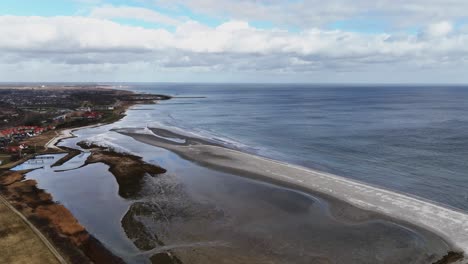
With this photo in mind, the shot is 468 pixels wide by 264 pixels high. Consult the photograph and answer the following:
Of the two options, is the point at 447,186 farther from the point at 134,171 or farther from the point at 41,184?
the point at 41,184

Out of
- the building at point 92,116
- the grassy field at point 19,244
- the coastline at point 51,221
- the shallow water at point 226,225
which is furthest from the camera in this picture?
the building at point 92,116

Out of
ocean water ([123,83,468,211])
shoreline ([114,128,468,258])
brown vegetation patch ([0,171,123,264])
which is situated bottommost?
brown vegetation patch ([0,171,123,264])

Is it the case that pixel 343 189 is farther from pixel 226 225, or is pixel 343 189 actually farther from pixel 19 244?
pixel 19 244

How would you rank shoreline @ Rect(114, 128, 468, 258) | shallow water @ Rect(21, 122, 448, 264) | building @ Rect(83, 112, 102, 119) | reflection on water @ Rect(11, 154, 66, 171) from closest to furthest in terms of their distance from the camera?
shallow water @ Rect(21, 122, 448, 264) → shoreline @ Rect(114, 128, 468, 258) → reflection on water @ Rect(11, 154, 66, 171) → building @ Rect(83, 112, 102, 119)

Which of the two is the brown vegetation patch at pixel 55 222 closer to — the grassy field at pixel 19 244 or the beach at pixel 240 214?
the beach at pixel 240 214

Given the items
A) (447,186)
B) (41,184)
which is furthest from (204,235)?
(447,186)

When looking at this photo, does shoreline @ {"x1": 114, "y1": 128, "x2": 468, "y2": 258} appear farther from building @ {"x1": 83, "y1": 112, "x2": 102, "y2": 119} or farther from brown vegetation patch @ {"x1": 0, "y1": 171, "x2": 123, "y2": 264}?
building @ {"x1": 83, "y1": 112, "x2": 102, "y2": 119}

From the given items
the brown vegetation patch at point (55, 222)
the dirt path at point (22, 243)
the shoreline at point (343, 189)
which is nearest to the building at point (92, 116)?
the shoreline at point (343, 189)

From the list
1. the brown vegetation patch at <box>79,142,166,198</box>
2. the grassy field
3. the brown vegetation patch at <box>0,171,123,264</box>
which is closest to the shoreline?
the brown vegetation patch at <box>79,142,166,198</box>
